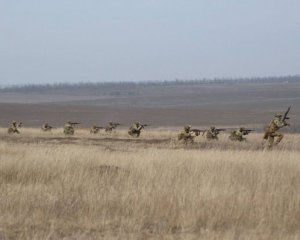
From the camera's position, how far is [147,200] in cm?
827

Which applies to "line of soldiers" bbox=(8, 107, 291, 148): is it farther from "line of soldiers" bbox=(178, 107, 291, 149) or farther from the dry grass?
the dry grass

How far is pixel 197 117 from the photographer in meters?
81.1

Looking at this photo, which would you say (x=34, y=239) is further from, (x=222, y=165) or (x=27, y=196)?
(x=222, y=165)

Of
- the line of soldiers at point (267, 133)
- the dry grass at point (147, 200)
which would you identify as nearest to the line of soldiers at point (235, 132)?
the line of soldiers at point (267, 133)

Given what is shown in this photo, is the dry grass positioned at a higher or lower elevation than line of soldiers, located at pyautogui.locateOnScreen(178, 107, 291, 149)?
higher

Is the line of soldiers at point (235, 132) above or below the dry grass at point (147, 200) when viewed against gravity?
below

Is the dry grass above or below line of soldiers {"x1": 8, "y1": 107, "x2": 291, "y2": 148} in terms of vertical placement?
above

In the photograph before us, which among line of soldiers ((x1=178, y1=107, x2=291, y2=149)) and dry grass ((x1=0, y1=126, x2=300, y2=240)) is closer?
dry grass ((x1=0, y1=126, x2=300, y2=240))

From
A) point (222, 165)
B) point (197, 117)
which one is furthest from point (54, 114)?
point (222, 165)

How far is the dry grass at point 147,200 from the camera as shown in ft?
22.9

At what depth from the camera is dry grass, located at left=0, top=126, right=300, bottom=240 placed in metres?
6.99

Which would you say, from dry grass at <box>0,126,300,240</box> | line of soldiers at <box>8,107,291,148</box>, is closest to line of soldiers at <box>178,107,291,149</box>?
line of soldiers at <box>8,107,291,148</box>

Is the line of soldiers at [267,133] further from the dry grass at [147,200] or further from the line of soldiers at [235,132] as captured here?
the dry grass at [147,200]

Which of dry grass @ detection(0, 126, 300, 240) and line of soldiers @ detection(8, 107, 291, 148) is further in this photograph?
line of soldiers @ detection(8, 107, 291, 148)
